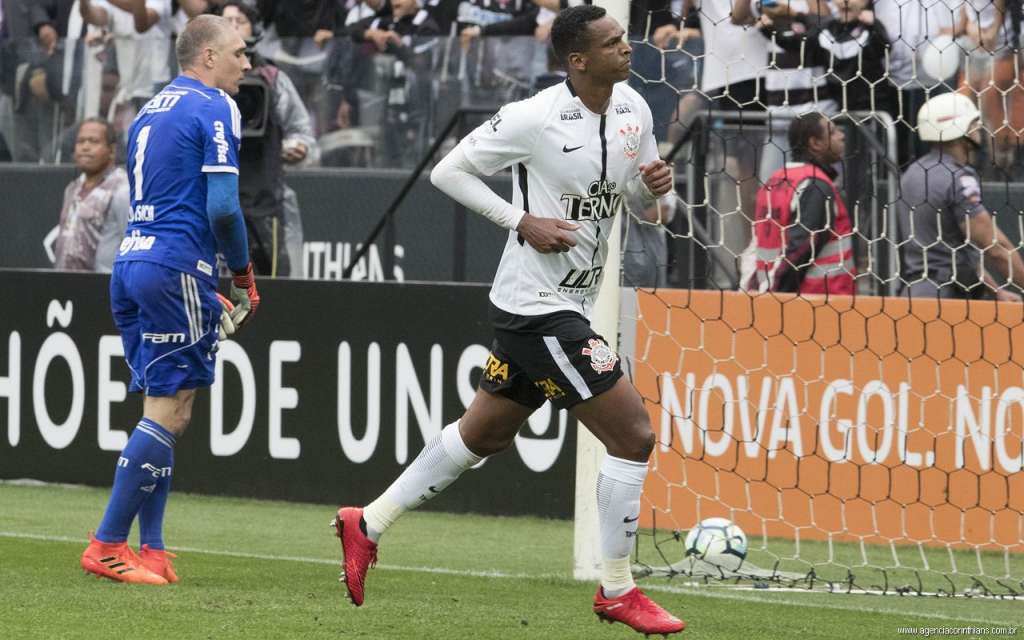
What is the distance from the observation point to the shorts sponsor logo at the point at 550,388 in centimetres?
577

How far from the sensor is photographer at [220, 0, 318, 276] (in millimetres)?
10727

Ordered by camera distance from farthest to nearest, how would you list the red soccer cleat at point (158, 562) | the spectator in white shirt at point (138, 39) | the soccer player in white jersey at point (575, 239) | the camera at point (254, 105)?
the spectator in white shirt at point (138, 39) → the camera at point (254, 105) → the red soccer cleat at point (158, 562) → the soccer player in white jersey at point (575, 239)

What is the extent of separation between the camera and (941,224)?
884cm

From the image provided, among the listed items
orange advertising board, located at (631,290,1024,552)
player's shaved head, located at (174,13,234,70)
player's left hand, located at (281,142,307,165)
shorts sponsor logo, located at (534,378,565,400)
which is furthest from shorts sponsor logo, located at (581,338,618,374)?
player's left hand, located at (281,142,307,165)

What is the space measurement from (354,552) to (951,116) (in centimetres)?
427

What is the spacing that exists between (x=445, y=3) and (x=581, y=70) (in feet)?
21.0

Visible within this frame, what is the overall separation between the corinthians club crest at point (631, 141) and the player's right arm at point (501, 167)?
0.30m

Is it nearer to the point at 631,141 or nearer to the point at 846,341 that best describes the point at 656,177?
the point at 631,141

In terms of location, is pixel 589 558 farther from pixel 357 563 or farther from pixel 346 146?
pixel 346 146

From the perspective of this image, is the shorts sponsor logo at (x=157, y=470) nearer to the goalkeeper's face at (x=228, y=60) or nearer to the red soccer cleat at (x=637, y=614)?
the goalkeeper's face at (x=228, y=60)

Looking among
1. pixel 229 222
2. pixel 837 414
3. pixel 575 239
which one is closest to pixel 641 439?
pixel 575 239

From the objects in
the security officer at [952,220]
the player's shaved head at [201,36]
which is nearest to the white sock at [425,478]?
the player's shaved head at [201,36]

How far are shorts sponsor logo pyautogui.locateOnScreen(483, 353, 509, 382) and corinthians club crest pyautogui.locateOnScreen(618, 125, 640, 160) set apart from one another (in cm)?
82

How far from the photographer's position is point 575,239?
5715 millimetres
